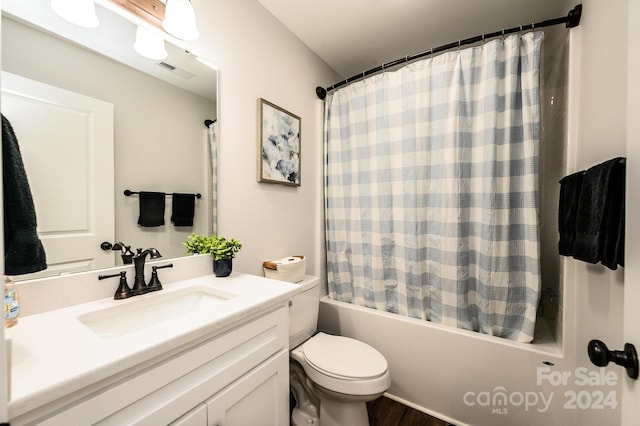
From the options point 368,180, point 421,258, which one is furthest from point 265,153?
point 421,258

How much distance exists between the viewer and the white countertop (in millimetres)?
462

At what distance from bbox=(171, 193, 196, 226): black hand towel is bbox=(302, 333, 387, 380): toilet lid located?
91cm

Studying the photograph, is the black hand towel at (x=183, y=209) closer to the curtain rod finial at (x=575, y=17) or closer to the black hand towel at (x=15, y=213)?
the black hand towel at (x=15, y=213)

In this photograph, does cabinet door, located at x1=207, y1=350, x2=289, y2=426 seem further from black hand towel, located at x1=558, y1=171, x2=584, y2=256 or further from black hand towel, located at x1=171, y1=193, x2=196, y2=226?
black hand towel, located at x1=558, y1=171, x2=584, y2=256

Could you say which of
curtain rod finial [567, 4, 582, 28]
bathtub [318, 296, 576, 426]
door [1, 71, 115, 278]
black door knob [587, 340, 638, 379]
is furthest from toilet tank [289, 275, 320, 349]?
curtain rod finial [567, 4, 582, 28]

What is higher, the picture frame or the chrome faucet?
the picture frame

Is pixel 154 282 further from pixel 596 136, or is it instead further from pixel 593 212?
pixel 596 136

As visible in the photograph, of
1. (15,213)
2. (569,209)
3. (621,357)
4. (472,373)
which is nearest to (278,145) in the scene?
(15,213)

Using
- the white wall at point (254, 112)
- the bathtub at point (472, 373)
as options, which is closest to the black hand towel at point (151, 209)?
the white wall at point (254, 112)

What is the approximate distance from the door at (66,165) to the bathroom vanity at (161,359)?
0.11 m

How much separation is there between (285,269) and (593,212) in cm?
131

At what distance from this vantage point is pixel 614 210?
763 mm

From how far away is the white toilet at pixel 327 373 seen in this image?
119cm

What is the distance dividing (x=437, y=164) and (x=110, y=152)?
162 centimetres
